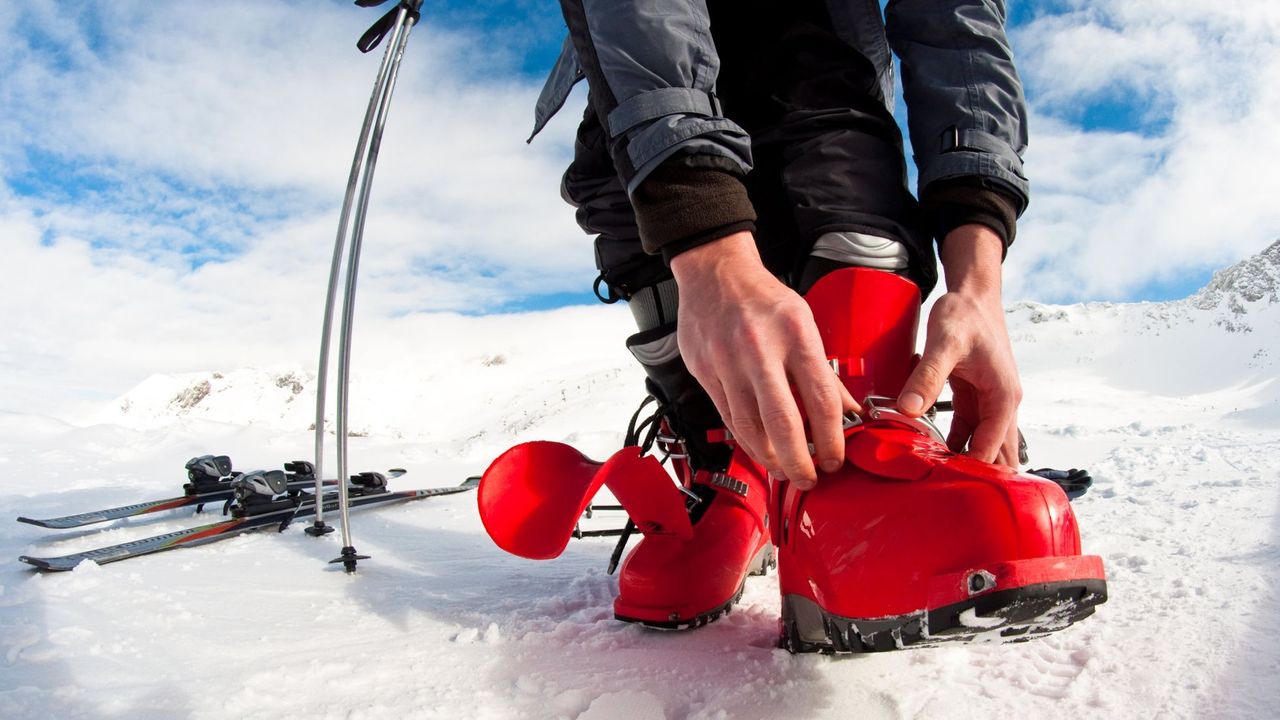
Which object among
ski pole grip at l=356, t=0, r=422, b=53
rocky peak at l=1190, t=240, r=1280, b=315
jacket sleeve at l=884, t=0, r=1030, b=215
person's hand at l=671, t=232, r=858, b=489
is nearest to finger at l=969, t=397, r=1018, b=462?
person's hand at l=671, t=232, r=858, b=489

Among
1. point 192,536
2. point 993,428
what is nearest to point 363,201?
point 192,536

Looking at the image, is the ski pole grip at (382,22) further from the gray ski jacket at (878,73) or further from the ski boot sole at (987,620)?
the ski boot sole at (987,620)

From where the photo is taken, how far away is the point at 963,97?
95cm

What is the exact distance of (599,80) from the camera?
0.80 m

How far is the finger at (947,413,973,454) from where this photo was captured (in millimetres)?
847

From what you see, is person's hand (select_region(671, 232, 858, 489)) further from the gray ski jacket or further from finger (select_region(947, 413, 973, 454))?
finger (select_region(947, 413, 973, 454))

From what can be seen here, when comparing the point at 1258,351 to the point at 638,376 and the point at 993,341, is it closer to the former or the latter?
the point at 638,376

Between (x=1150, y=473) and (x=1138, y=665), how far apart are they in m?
1.43

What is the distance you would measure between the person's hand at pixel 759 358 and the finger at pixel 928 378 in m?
0.06

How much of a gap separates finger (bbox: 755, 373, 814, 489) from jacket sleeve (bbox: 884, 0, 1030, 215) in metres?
0.49

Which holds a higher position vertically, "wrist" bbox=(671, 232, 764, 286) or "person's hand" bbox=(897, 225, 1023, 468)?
"wrist" bbox=(671, 232, 764, 286)

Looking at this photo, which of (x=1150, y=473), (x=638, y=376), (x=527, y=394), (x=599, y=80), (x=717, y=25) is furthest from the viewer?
(x=527, y=394)

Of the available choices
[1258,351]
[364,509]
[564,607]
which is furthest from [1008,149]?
[1258,351]

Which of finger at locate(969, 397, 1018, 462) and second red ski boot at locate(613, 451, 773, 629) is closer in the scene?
finger at locate(969, 397, 1018, 462)
